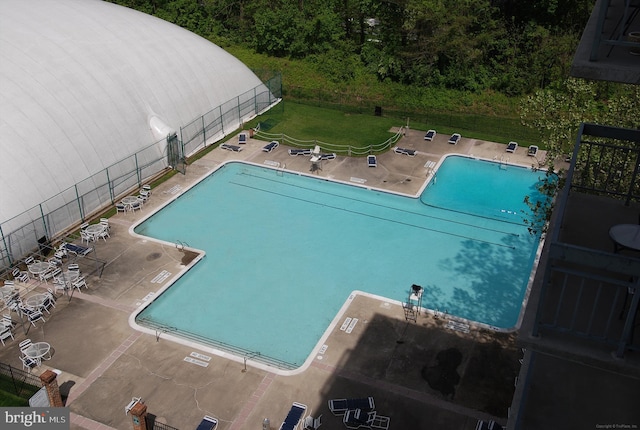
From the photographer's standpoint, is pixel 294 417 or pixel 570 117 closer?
pixel 294 417

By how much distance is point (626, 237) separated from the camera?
10211mm

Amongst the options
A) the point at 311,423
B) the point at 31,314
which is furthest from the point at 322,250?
the point at 31,314

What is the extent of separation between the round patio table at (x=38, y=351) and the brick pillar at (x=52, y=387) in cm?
254

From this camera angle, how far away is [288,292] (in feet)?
Answer: 88.8

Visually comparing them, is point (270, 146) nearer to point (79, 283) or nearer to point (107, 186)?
point (107, 186)

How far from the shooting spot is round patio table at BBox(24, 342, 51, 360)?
22094 millimetres

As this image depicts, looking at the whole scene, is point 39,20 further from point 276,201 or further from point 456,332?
point 456,332

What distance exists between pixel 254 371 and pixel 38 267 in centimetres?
1133

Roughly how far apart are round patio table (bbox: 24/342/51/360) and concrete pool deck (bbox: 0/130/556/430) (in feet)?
1.08

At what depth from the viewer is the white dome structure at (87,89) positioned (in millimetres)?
→ 29406

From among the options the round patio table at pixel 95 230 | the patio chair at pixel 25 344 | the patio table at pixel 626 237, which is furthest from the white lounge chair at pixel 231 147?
the patio table at pixel 626 237

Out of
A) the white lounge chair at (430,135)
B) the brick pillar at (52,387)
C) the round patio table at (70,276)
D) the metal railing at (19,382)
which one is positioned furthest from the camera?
the white lounge chair at (430,135)

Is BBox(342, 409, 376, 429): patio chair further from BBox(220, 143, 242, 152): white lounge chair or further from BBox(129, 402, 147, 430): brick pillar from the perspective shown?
BBox(220, 143, 242, 152): white lounge chair

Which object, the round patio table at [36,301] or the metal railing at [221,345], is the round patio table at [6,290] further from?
the metal railing at [221,345]
